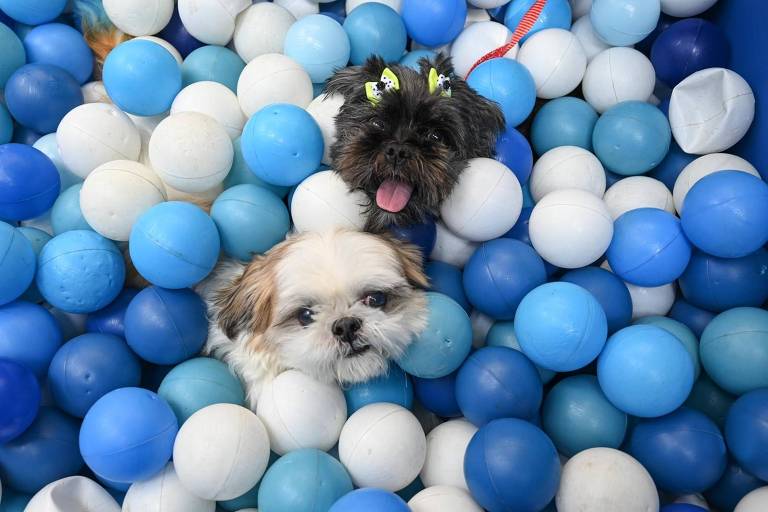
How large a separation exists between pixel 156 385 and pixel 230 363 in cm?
42

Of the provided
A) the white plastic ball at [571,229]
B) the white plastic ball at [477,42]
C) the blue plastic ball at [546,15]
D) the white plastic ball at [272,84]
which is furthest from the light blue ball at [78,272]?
the blue plastic ball at [546,15]

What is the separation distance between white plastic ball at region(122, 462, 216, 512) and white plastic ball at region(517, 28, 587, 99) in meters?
2.67

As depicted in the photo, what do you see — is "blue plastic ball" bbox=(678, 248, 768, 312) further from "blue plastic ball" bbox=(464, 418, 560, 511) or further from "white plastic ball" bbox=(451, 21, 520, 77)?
"white plastic ball" bbox=(451, 21, 520, 77)

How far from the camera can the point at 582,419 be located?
8.09 ft

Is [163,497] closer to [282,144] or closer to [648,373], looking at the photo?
[282,144]

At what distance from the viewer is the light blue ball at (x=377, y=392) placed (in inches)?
104

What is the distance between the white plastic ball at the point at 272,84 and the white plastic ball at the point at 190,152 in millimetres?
332

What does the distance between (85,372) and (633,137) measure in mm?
2744

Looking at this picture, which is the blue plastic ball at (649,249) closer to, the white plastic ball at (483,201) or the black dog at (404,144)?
the white plastic ball at (483,201)

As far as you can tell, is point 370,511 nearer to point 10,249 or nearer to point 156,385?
point 156,385

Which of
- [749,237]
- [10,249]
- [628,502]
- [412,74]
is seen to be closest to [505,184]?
[412,74]

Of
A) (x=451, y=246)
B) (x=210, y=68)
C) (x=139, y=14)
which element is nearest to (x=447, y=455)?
(x=451, y=246)

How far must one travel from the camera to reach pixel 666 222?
277 centimetres

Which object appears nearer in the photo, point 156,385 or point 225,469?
point 225,469
